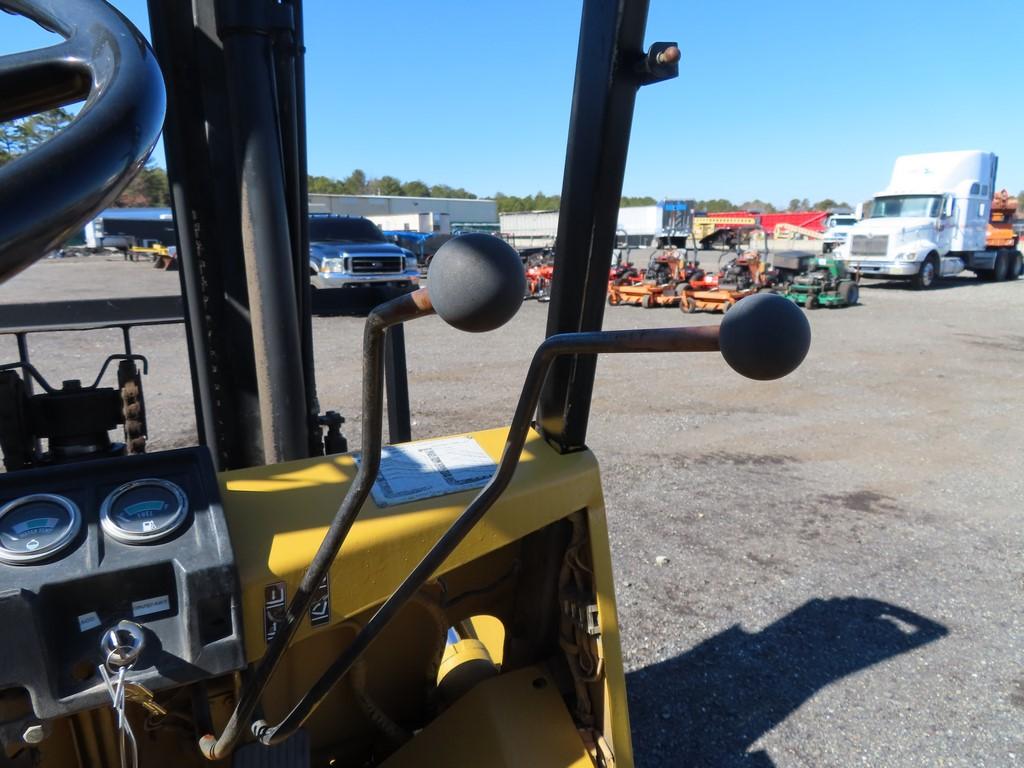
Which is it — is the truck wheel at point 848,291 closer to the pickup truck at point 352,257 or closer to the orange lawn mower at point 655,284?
the orange lawn mower at point 655,284

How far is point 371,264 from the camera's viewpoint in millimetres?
12195

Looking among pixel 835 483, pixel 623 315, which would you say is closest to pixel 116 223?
pixel 623 315

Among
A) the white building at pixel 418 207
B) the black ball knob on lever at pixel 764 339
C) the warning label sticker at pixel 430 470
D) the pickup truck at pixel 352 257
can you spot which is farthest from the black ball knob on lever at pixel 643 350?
the white building at pixel 418 207

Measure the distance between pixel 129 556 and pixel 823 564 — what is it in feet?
11.2

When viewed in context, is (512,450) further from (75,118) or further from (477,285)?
(75,118)

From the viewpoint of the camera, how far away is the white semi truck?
1747 centimetres

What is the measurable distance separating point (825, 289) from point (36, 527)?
49.7 feet

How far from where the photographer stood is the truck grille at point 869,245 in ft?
57.8

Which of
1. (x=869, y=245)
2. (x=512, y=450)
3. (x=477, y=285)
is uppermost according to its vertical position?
(x=477, y=285)

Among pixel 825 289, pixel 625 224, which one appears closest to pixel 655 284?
pixel 825 289

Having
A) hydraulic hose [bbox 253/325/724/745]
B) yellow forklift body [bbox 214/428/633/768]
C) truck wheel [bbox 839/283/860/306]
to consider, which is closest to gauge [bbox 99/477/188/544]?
yellow forklift body [bbox 214/428/633/768]

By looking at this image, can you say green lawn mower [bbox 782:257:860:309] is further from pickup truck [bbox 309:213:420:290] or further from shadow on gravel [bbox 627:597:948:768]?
shadow on gravel [bbox 627:597:948:768]

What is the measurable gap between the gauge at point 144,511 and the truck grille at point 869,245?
19641mm

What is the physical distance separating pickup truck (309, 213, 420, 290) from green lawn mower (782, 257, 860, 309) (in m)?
7.79
